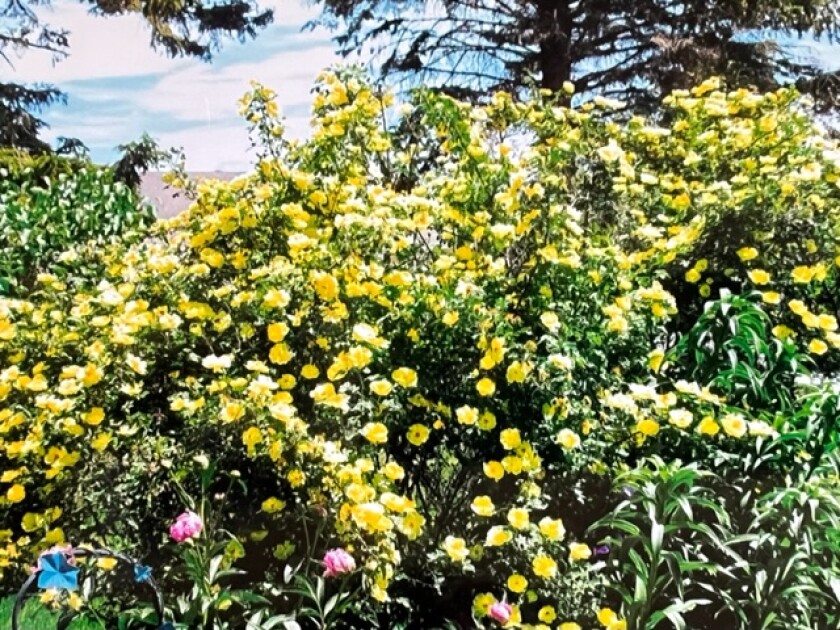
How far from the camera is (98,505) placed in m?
2.73

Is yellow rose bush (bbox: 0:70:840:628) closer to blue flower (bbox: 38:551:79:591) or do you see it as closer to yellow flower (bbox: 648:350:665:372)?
yellow flower (bbox: 648:350:665:372)

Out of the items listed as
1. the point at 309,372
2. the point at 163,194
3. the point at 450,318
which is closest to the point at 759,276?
the point at 450,318

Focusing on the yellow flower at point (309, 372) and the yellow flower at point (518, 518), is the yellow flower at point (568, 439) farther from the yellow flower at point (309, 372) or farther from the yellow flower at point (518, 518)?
the yellow flower at point (309, 372)

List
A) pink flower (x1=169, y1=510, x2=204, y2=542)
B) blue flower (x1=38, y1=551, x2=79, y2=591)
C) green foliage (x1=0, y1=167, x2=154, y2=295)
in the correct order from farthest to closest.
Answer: green foliage (x1=0, y1=167, x2=154, y2=295), pink flower (x1=169, y1=510, x2=204, y2=542), blue flower (x1=38, y1=551, x2=79, y2=591)

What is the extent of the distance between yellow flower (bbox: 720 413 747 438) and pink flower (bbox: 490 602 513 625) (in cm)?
75

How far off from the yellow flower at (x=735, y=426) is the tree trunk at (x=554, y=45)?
29.8 ft

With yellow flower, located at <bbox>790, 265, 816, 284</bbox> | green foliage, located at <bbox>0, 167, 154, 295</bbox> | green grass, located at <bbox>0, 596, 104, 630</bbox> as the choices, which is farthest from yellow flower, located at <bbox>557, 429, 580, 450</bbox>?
green foliage, located at <bbox>0, 167, 154, 295</bbox>

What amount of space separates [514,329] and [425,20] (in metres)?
9.82

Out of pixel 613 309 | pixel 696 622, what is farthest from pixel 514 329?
pixel 696 622

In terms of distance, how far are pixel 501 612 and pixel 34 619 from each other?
188cm

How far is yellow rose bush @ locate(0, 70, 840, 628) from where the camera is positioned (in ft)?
8.62

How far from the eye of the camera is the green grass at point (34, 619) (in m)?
3.36

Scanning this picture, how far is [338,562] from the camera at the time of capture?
2408 millimetres

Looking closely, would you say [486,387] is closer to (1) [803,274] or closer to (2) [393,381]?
(2) [393,381]
